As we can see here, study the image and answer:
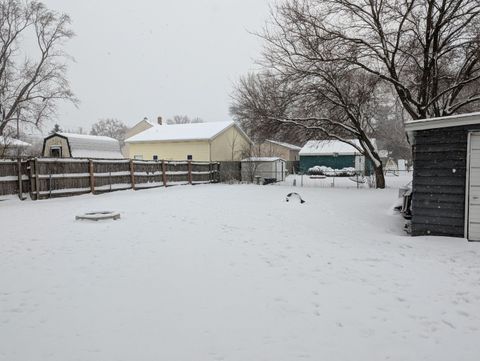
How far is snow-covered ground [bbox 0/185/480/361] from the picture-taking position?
10.1ft

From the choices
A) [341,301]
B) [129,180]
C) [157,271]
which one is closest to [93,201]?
[129,180]

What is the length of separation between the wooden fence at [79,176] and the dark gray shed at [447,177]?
1279cm

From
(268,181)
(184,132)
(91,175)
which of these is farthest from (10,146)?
(268,181)

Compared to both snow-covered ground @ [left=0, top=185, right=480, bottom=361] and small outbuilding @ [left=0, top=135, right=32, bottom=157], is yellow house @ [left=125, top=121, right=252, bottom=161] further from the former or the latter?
snow-covered ground @ [left=0, top=185, right=480, bottom=361]

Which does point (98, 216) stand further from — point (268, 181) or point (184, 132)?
point (184, 132)

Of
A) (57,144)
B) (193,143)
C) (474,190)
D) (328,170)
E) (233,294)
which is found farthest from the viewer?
(328,170)

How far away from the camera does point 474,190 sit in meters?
6.92

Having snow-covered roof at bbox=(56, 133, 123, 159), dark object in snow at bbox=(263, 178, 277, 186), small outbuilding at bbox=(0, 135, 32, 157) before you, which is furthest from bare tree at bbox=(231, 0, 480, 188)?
small outbuilding at bbox=(0, 135, 32, 157)

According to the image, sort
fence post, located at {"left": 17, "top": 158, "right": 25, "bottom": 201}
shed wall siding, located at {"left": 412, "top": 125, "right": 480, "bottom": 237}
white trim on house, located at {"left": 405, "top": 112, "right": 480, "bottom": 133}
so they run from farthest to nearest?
fence post, located at {"left": 17, "top": 158, "right": 25, "bottom": 201} → shed wall siding, located at {"left": 412, "top": 125, "right": 480, "bottom": 237} → white trim on house, located at {"left": 405, "top": 112, "right": 480, "bottom": 133}

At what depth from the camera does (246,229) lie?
26.3ft

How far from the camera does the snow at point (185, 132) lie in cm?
2930

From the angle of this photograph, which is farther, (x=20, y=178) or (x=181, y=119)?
(x=181, y=119)

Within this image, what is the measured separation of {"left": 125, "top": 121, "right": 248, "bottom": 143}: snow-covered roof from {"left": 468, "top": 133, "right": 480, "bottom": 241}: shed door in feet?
74.3

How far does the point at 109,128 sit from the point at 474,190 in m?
85.0
